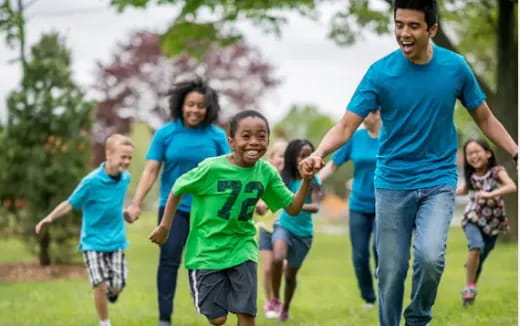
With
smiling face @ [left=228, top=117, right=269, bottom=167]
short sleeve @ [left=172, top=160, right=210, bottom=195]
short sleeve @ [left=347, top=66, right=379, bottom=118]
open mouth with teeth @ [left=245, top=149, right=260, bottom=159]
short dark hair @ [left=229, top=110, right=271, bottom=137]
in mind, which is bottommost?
short sleeve @ [left=172, top=160, right=210, bottom=195]

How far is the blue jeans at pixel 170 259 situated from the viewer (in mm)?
7570

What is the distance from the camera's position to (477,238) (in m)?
8.68

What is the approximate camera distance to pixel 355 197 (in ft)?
28.9

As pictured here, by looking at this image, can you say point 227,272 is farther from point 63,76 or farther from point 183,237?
point 63,76

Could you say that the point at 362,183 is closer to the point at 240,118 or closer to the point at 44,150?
the point at 240,118

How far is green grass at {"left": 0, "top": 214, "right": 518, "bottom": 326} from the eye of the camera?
842 cm

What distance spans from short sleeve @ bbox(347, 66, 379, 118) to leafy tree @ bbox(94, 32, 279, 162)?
1614 inches

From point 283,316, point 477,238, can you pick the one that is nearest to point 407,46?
point 477,238

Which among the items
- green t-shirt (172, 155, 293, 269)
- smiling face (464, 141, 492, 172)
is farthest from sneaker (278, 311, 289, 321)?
green t-shirt (172, 155, 293, 269)

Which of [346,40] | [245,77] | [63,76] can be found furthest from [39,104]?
[245,77]

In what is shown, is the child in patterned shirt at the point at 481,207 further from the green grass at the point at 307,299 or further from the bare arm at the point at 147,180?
the bare arm at the point at 147,180

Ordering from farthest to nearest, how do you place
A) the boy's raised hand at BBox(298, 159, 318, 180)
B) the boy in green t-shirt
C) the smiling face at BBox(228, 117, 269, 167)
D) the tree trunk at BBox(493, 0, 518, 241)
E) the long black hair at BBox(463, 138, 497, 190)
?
the tree trunk at BBox(493, 0, 518, 241) < the long black hair at BBox(463, 138, 497, 190) < the boy in green t-shirt < the smiling face at BBox(228, 117, 269, 167) < the boy's raised hand at BBox(298, 159, 318, 180)

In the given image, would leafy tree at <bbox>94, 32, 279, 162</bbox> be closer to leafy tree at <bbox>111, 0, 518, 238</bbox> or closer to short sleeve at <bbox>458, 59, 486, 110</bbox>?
leafy tree at <bbox>111, 0, 518, 238</bbox>

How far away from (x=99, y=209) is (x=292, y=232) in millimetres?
1894
